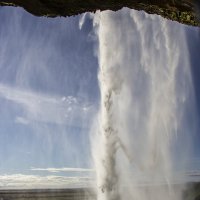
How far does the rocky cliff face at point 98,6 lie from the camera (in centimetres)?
685

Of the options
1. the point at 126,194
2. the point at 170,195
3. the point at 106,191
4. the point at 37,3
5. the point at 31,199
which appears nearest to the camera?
the point at 37,3

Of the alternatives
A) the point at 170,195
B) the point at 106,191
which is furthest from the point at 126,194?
the point at 170,195

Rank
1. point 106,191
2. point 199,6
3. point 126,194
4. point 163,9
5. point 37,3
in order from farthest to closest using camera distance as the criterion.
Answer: point 126,194, point 106,191, point 163,9, point 37,3, point 199,6

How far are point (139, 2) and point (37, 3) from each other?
2.23 m

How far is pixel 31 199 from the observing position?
51.4 meters

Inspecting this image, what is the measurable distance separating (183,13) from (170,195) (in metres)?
39.2

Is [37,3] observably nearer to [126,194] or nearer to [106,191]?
[106,191]

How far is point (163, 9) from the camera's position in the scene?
7355 mm

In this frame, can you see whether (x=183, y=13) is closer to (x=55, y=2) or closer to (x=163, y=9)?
(x=163, y=9)

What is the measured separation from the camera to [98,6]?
7.20 metres

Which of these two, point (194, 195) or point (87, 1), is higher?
point (87, 1)

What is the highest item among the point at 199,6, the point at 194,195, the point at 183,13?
the point at 183,13

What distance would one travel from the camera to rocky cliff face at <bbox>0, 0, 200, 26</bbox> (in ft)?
22.5

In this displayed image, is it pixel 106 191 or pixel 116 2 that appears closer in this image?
pixel 116 2
